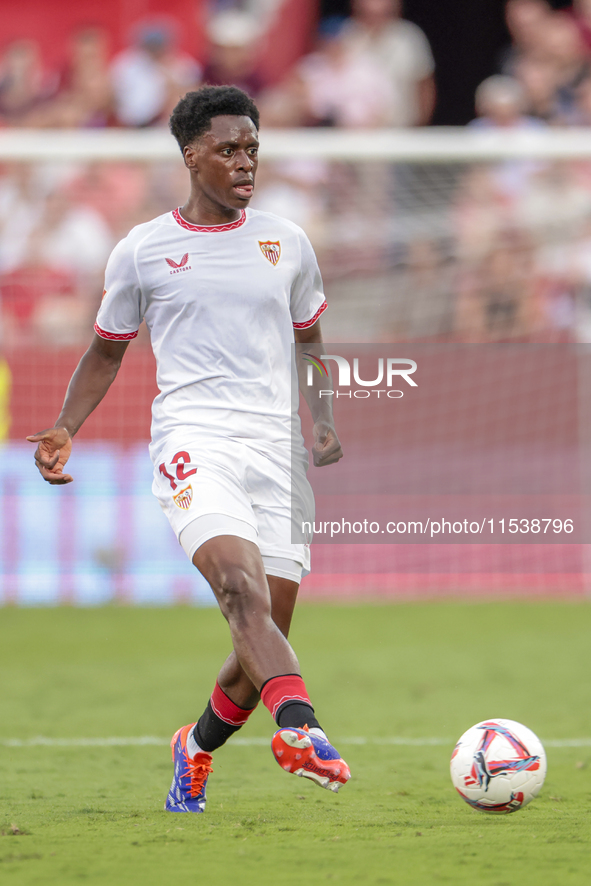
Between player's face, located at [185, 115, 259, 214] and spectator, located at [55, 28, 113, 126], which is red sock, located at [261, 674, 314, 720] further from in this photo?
spectator, located at [55, 28, 113, 126]

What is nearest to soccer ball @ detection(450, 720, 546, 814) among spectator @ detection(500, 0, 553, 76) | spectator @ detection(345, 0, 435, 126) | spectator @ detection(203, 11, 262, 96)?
spectator @ detection(203, 11, 262, 96)

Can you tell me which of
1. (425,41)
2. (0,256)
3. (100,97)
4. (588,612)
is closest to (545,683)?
(588,612)

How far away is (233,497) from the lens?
395cm

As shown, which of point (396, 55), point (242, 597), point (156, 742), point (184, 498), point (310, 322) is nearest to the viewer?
point (242, 597)

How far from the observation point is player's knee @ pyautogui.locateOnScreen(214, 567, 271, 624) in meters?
3.72

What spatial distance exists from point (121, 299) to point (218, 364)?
0.43m

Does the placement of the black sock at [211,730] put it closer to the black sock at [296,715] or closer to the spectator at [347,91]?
the black sock at [296,715]

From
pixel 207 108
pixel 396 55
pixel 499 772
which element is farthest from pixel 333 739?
pixel 396 55

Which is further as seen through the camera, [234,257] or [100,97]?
[100,97]

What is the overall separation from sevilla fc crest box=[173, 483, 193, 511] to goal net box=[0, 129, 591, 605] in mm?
6974

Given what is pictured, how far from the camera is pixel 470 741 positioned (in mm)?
4234

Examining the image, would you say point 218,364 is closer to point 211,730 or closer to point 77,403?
point 77,403

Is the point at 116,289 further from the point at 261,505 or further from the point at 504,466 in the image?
the point at 504,466

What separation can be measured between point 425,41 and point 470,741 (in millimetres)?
12512
